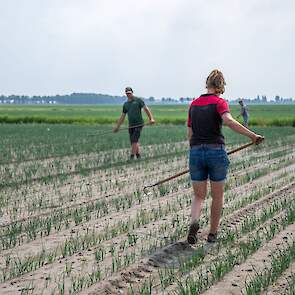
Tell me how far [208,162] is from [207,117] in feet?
1.51

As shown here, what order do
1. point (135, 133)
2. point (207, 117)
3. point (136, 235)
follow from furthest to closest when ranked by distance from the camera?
point (135, 133) → point (136, 235) → point (207, 117)

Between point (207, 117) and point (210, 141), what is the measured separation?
0.25 m

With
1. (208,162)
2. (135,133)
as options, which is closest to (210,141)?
(208,162)

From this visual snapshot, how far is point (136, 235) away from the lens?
589 centimetres

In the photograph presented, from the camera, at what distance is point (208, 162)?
560cm

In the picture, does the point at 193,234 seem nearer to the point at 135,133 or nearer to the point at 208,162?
the point at 208,162

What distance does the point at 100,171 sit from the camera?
11539mm

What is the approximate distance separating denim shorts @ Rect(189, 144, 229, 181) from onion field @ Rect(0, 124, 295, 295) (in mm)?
661

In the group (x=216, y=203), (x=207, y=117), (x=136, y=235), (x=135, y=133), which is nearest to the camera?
(x=207, y=117)

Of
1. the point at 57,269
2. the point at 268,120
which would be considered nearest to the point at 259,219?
the point at 57,269

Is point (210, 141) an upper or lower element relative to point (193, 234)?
upper

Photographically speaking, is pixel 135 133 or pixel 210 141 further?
pixel 135 133

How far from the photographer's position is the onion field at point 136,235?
14.5 ft

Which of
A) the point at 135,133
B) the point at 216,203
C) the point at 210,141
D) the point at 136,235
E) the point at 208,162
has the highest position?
the point at 210,141
